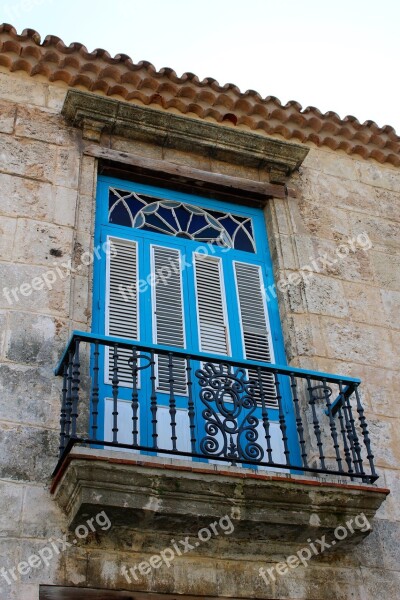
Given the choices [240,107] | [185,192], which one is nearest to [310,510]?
[185,192]

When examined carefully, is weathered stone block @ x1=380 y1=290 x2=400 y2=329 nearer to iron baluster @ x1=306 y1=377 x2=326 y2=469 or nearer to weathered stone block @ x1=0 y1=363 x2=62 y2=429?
iron baluster @ x1=306 y1=377 x2=326 y2=469

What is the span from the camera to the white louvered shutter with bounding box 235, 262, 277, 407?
21.8ft

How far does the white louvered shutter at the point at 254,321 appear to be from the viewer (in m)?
6.65

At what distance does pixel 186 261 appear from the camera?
7141 millimetres


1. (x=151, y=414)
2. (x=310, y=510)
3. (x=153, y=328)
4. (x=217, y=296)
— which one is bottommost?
(x=310, y=510)

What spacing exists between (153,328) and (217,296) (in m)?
0.74

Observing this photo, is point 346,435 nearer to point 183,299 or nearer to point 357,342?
point 357,342

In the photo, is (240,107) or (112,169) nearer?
(112,169)

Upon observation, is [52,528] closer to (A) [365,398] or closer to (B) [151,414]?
(B) [151,414]

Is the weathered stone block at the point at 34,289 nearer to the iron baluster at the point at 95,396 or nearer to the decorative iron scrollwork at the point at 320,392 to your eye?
the iron baluster at the point at 95,396

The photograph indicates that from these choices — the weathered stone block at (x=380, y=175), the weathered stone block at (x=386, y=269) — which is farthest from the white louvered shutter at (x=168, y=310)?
the weathered stone block at (x=380, y=175)

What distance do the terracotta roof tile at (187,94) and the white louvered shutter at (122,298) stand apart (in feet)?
5.62

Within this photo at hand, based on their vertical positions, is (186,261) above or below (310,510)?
above

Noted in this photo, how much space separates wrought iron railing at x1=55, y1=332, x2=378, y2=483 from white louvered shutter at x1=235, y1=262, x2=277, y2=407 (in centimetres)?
3
